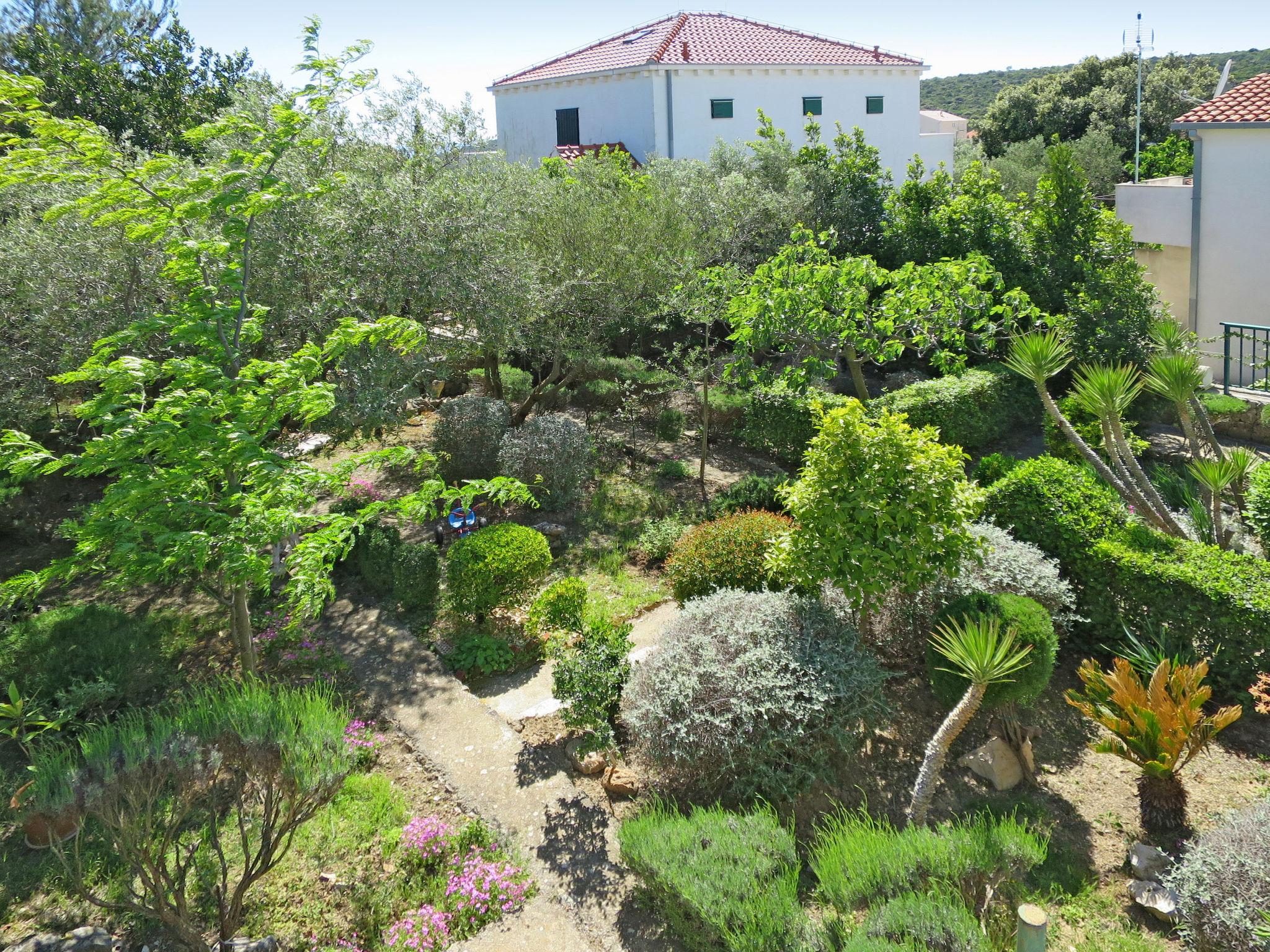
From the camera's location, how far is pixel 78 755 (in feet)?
19.6

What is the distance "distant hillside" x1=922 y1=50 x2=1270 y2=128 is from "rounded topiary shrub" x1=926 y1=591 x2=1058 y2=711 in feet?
226

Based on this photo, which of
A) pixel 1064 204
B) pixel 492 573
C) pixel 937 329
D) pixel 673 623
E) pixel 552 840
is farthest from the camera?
pixel 1064 204

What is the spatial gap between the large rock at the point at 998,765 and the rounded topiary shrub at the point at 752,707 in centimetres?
101

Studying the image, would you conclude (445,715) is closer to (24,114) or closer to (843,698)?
(843,698)

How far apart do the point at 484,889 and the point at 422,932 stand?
18.1 inches

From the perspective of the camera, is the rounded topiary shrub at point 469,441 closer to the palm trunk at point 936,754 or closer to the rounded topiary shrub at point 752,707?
the rounded topiary shrub at point 752,707

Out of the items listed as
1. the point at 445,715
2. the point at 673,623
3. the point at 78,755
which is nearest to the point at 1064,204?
the point at 673,623

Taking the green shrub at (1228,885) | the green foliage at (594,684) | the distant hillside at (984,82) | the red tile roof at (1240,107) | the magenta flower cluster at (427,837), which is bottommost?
the magenta flower cluster at (427,837)

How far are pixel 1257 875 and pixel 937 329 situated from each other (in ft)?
30.5

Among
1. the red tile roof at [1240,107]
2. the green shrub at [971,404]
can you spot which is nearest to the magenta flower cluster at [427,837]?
the green shrub at [971,404]

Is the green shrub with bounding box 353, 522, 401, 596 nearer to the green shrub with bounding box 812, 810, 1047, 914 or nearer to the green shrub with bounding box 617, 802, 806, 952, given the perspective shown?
the green shrub with bounding box 617, 802, 806, 952

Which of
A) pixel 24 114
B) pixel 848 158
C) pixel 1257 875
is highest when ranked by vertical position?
pixel 848 158

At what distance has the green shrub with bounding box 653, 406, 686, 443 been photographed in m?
14.5

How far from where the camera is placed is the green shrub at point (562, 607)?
799 centimetres
